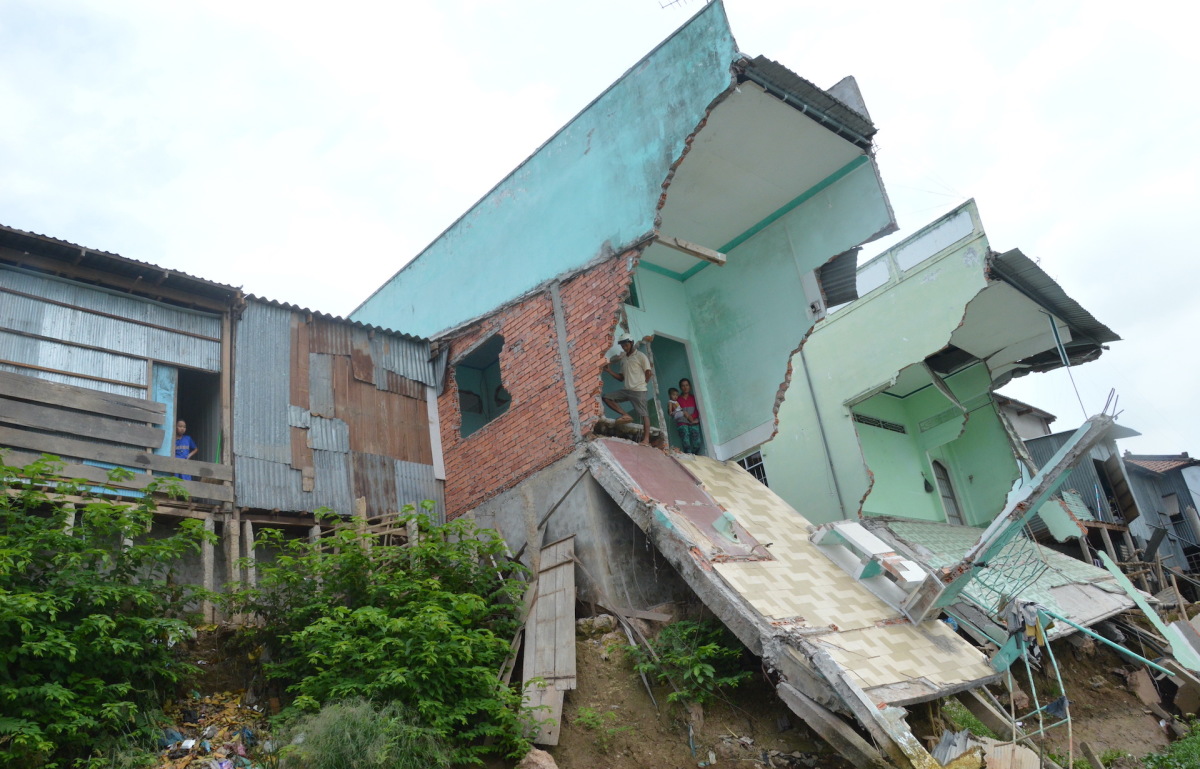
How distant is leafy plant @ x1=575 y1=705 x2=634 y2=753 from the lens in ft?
24.6

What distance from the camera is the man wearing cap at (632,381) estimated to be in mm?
11125

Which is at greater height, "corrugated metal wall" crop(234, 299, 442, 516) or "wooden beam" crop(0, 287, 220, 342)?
"wooden beam" crop(0, 287, 220, 342)

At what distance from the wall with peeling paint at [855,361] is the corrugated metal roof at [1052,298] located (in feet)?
1.58

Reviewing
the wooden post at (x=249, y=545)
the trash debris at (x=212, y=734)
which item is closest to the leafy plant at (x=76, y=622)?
the trash debris at (x=212, y=734)

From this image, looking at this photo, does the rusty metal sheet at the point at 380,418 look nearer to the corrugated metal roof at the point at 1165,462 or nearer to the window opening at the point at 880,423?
the window opening at the point at 880,423

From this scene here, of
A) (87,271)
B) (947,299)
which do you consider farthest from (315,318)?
(947,299)

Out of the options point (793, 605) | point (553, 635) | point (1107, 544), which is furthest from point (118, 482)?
point (1107, 544)

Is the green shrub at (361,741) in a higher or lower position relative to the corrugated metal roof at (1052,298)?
lower

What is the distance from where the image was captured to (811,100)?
10.7 m

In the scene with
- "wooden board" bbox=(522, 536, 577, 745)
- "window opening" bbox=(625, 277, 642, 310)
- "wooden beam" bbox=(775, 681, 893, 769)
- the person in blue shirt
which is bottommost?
"wooden beam" bbox=(775, 681, 893, 769)

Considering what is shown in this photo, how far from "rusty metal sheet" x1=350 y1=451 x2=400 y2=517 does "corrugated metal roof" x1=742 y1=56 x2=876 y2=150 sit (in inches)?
268

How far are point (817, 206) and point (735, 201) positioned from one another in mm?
1195

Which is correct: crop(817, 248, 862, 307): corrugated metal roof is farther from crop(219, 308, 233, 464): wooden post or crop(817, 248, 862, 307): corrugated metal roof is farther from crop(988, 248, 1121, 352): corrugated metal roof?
crop(219, 308, 233, 464): wooden post

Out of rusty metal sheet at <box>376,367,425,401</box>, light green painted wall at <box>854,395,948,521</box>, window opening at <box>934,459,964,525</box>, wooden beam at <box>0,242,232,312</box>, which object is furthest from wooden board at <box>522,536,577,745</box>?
window opening at <box>934,459,964,525</box>
